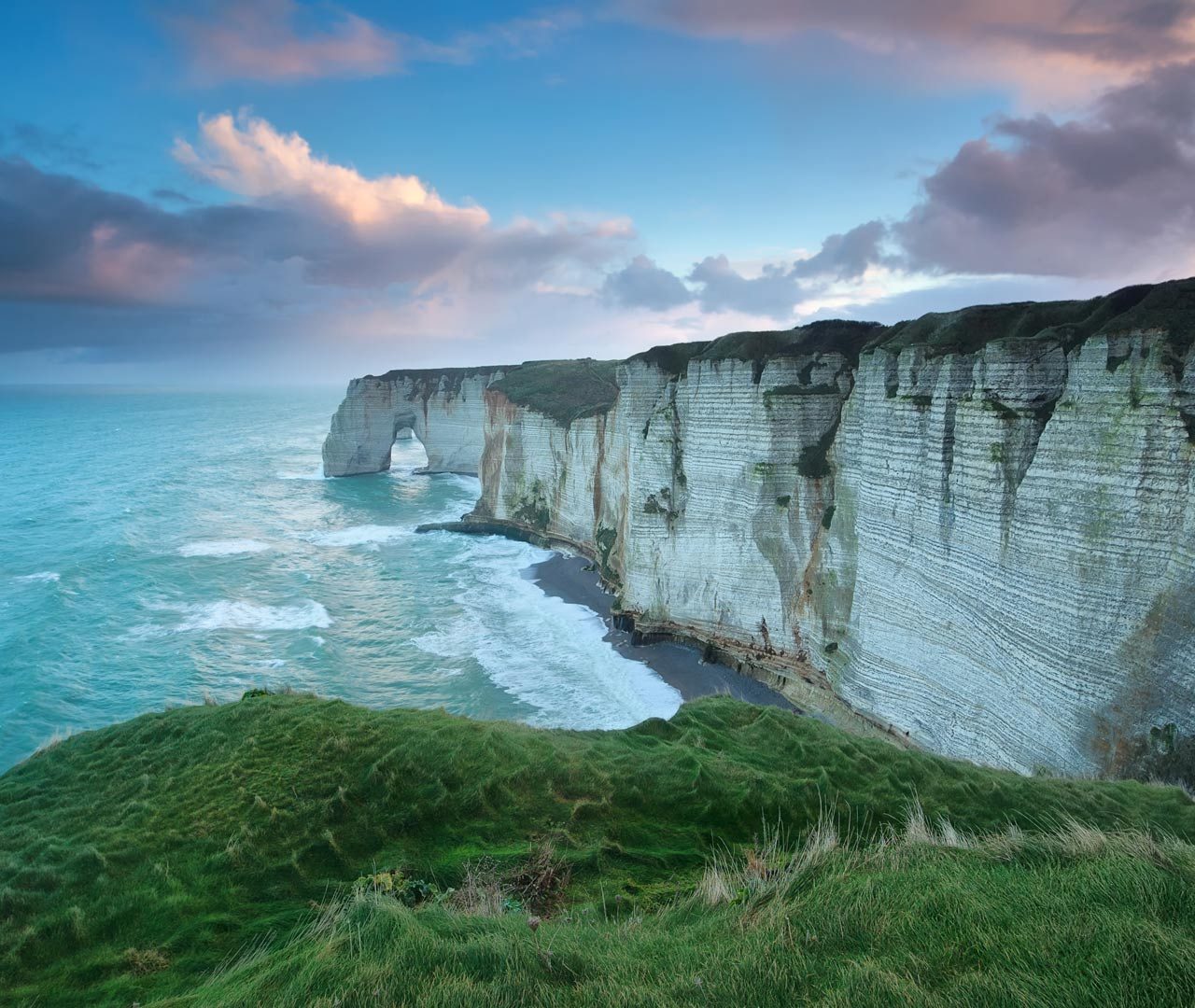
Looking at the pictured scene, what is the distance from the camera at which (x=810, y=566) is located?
20.8 meters

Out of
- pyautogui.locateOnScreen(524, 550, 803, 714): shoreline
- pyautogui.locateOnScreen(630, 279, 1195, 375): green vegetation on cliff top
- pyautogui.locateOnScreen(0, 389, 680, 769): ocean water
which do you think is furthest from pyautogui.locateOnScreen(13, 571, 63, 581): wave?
pyautogui.locateOnScreen(630, 279, 1195, 375): green vegetation on cliff top

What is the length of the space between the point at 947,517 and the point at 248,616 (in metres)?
27.9

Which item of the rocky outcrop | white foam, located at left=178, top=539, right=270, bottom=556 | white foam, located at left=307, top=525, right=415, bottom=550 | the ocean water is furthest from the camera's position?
the rocky outcrop

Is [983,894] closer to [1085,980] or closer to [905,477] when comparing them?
[1085,980]

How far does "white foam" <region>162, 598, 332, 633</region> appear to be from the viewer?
92.3 feet

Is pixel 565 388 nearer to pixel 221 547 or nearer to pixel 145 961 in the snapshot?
pixel 221 547

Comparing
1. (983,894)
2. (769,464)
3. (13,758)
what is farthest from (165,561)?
(983,894)

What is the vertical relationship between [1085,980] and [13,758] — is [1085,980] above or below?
above

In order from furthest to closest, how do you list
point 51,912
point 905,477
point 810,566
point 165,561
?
1. point 165,561
2. point 810,566
3. point 905,477
4. point 51,912

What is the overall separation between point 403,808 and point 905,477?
1364 centimetres

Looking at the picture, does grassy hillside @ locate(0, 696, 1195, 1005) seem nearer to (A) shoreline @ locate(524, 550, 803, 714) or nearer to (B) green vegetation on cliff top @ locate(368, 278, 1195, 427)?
(A) shoreline @ locate(524, 550, 803, 714)

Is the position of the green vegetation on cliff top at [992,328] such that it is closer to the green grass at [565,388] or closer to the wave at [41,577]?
the green grass at [565,388]

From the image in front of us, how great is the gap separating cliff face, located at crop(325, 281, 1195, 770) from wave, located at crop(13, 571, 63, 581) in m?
29.1

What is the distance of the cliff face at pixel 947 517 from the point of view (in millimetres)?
11328
